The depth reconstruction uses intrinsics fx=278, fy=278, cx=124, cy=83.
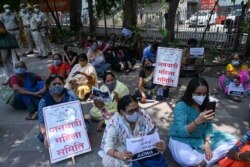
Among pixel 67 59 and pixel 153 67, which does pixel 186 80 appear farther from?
pixel 67 59

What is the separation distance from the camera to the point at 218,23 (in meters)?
11.1

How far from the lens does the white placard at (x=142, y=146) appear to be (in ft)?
10.0

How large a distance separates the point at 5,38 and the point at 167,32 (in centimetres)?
541

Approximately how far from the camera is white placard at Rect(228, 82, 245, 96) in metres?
6.05

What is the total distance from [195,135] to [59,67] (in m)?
4.21

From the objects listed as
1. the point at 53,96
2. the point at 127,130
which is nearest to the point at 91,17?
the point at 53,96

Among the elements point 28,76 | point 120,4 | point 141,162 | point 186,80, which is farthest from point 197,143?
point 120,4

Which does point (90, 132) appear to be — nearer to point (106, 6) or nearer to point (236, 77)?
point (236, 77)

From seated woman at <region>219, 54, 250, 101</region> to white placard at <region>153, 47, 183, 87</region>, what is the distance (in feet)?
3.86

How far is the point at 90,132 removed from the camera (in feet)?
15.6

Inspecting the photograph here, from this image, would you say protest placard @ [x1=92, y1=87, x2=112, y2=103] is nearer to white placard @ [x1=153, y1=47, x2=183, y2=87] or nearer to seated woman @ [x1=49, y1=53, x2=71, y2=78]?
white placard @ [x1=153, y1=47, x2=183, y2=87]

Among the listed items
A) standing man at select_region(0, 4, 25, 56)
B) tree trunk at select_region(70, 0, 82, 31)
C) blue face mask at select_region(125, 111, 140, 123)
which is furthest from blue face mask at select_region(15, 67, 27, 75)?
tree trunk at select_region(70, 0, 82, 31)

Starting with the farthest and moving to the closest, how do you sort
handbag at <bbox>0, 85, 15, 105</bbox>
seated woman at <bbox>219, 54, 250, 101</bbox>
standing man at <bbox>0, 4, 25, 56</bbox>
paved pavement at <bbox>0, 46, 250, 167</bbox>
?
→ 1. standing man at <bbox>0, 4, 25, 56</bbox>
2. seated woman at <bbox>219, 54, 250, 101</bbox>
3. handbag at <bbox>0, 85, 15, 105</bbox>
4. paved pavement at <bbox>0, 46, 250, 167</bbox>

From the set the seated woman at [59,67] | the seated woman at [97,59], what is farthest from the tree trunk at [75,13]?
the seated woman at [59,67]
